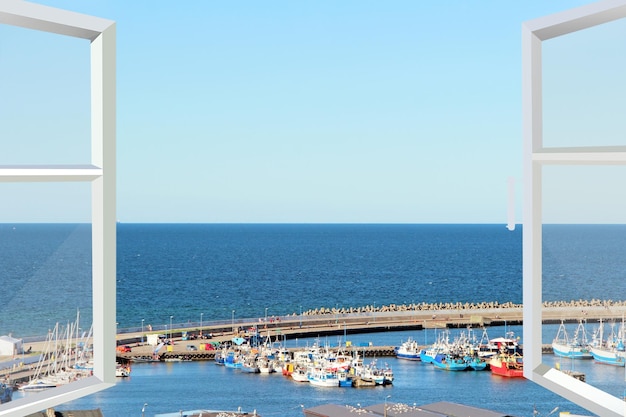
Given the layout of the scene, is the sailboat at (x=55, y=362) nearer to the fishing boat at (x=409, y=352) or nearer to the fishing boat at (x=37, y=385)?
the fishing boat at (x=37, y=385)

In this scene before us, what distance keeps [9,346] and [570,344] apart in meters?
1.25

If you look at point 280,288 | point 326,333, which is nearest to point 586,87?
point 326,333

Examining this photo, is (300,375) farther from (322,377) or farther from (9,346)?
(9,346)

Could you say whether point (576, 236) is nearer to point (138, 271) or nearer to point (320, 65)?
point (138, 271)

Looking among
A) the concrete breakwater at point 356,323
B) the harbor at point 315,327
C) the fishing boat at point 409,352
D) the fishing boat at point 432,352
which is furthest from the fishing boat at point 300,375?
the concrete breakwater at point 356,323

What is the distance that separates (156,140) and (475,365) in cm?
3492

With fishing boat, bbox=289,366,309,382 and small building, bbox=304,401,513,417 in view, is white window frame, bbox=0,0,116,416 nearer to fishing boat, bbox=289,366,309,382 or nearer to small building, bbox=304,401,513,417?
small building, bbox=304,401,513,417

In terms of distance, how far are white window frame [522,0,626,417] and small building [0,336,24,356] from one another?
1.16 m

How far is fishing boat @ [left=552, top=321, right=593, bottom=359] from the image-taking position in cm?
181

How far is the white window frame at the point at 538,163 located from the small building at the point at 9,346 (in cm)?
116

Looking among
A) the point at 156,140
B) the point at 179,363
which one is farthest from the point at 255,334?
the point at 156,140

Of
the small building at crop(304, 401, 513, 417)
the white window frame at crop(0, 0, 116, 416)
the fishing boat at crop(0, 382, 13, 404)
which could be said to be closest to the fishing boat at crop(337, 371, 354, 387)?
the small building at crop(304, 401, 513, 417)

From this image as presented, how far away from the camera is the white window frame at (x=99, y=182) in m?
1.77

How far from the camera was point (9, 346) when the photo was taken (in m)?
1.72
